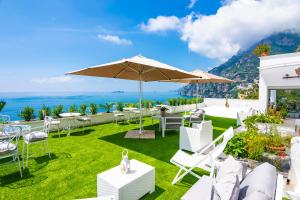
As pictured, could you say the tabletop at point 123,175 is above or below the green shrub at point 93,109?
below

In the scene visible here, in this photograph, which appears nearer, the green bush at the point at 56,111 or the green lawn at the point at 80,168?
the green lawn at the point at 80,168

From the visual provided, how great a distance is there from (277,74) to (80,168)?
1197cm

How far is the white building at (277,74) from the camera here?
989 cm

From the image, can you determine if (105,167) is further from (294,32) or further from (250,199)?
(294,32)

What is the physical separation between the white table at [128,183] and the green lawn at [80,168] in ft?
1.00

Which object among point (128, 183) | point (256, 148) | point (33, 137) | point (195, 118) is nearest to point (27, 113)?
point (33, 137)

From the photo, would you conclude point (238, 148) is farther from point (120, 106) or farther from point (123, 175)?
point (120, 106)

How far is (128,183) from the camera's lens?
2.87m

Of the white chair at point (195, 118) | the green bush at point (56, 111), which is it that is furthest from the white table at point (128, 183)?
the green bush at point (56, 111)

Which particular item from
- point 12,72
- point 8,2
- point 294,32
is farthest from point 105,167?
point 294,32

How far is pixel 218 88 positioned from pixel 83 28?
124 ft

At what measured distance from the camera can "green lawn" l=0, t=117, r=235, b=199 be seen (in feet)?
11.2

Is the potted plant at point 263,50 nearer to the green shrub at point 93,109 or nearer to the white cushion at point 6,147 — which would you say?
the green shrub at point 93,109

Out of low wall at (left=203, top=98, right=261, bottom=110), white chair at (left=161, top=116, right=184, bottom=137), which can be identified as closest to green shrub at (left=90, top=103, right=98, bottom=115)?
white chair at (left=161, top=116, right=184, bottom=137)
